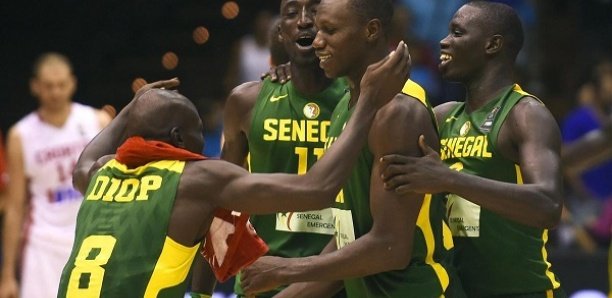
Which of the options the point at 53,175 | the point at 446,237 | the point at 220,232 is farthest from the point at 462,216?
the point at 53,175

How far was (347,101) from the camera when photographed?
5.92 meters

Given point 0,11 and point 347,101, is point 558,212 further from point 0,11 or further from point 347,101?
point 0,11

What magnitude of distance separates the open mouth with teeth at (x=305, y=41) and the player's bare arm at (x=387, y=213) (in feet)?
4.23

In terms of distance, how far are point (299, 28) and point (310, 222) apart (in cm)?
A: 95

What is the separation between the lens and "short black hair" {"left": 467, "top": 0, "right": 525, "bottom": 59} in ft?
20.1

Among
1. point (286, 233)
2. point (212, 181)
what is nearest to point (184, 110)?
point (212, 181)

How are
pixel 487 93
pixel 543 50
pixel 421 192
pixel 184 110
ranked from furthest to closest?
pixel 543 50 → pixel 487 93 → pixel 184 110 → pixel 421 192

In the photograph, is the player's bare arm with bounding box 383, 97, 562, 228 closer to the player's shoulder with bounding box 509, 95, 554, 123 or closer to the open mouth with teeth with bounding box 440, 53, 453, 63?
the player's shoulder with bounding box 509, 95, 554, 123

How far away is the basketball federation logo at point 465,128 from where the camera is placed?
6.00 meters

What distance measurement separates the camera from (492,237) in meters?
5.86

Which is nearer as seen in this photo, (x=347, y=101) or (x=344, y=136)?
(x=344, y=136)

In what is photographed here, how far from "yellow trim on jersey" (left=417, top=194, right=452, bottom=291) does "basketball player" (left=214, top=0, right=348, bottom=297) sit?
107cm

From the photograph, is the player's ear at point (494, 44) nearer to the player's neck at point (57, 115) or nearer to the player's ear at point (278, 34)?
the player's ear at point (278, 34)

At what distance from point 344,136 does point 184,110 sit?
0.71m
